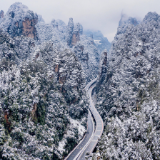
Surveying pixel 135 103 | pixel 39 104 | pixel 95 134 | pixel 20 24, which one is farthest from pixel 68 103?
pixel 20 24

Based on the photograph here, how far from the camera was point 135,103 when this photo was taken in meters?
37.6

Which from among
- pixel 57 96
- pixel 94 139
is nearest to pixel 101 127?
pixel 94 139

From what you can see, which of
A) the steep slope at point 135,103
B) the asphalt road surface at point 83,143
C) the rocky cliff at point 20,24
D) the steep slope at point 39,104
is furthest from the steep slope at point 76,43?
the asphalt road surface at point 83,143

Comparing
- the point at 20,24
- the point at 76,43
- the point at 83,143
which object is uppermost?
the point at 76,43

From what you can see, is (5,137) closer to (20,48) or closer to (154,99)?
(154,99)

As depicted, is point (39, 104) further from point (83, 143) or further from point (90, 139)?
point (83, 143)

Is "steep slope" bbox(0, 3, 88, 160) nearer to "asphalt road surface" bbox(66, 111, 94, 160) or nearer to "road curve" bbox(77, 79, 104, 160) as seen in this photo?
"asphalt road surface" bbox(66, 111, 94, 160)

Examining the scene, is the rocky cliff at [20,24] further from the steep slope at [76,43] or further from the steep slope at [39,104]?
the steep slope at [39,104]

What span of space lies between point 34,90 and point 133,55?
39039 millimetres

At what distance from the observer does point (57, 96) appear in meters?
38.7

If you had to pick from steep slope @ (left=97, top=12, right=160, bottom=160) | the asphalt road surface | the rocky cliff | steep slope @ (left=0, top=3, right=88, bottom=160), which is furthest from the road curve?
the rocky cliff

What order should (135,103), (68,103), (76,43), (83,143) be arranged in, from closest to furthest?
(135,103) < (83,143) < (68,103) < (76,43)

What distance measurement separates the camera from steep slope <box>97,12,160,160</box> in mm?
23031

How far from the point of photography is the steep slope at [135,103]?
2303 cm
